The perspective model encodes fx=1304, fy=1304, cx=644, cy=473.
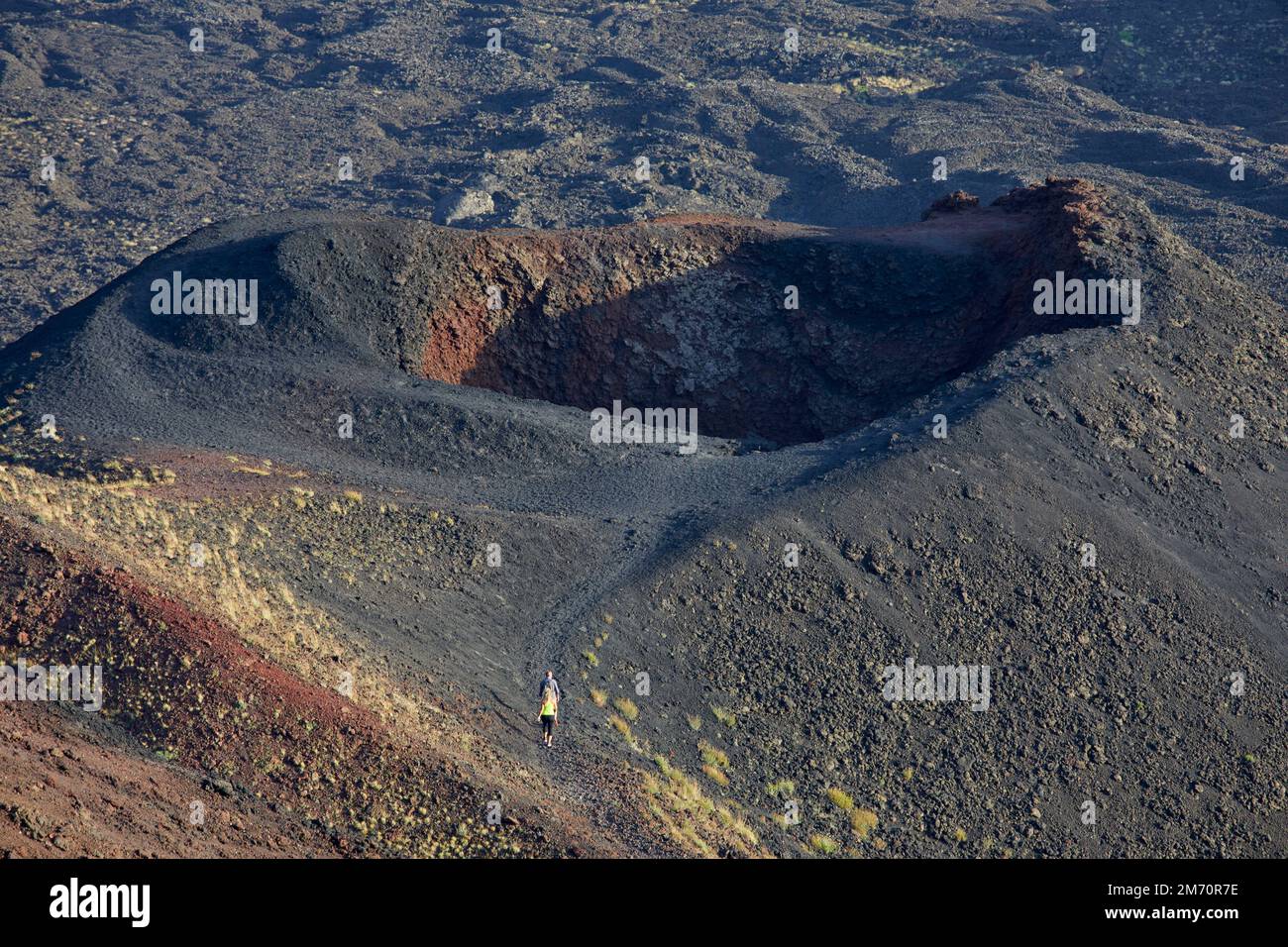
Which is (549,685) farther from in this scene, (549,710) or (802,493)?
(802,493)

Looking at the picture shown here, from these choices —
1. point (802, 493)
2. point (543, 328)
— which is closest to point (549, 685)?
point (802, 493)

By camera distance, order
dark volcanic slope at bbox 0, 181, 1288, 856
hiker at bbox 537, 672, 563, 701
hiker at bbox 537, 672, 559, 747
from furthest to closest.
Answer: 1. dark volcanic slope at bbox 0, 181, 1288, 856
2. hiker at bbox 537, 672, 563, 701
3. hiker at bbox 537, 672, 559, 747

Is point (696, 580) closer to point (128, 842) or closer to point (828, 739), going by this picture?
point (828, 739)

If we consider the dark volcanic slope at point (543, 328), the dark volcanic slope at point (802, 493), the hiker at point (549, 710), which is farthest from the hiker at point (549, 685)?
the dark volcanic slope at point (543, 328)

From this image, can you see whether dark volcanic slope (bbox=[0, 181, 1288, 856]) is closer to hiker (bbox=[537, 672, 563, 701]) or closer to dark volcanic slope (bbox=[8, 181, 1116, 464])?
dark volcanic slope (bbox=[8, 181, 1116, 464])

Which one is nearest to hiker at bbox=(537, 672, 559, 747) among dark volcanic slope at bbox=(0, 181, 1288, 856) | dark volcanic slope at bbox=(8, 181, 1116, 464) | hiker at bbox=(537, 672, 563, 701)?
hiker at bbox=(537, 672, 563, 701)

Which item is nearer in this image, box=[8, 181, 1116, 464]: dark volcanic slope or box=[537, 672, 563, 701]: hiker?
box=[537, 672, 563, 701]: hiker

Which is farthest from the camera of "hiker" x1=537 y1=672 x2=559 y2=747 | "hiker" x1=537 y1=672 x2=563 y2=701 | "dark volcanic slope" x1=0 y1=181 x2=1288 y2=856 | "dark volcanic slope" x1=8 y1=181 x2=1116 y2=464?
"dark volcanic slope" x1=8 y1=181 x2=1116 y2=464
